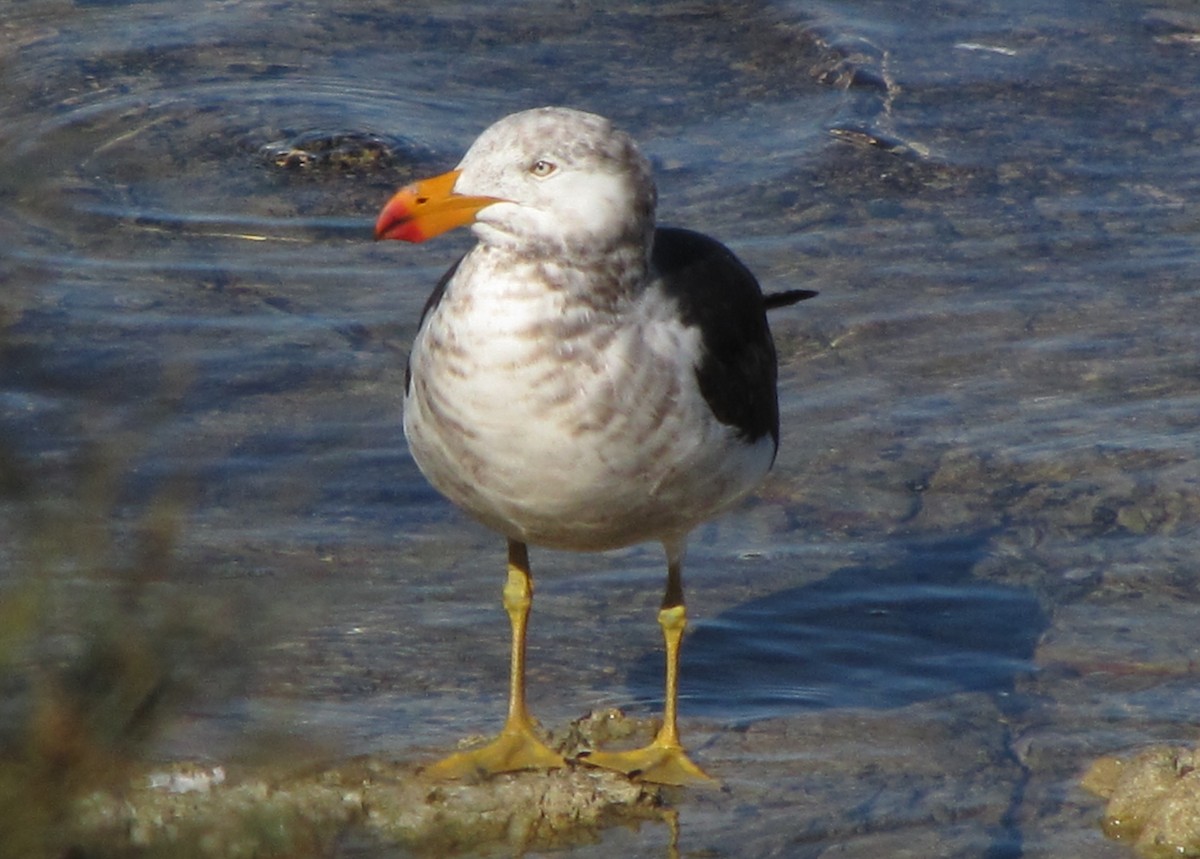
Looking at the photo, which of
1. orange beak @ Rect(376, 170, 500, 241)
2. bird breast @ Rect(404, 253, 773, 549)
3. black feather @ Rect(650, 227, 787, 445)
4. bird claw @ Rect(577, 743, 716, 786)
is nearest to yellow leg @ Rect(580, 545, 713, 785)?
bird claw @ Rect(577, 743, 716, 786)

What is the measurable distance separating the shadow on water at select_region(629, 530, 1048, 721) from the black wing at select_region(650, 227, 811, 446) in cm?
80

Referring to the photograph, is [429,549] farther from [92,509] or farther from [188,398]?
[92,509]

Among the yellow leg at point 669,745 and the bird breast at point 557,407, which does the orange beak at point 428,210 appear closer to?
the bird breast at point 557,407

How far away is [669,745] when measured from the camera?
606cm

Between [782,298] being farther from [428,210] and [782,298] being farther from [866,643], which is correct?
[428,210]

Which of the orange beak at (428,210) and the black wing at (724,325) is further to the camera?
the black wing at (724,325)

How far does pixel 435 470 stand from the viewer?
18.5 ft

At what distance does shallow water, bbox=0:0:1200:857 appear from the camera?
617cm

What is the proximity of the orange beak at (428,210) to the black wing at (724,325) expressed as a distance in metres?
0.68

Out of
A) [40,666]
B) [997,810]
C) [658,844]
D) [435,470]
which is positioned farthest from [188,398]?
[40,666]

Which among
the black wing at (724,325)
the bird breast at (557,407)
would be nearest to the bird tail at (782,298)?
the black wing at (724,325)

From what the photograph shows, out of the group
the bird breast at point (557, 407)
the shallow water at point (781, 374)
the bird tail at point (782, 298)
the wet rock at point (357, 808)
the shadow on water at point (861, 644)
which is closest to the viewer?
the wet rock at point (357, 808)

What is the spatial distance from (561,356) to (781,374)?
3.42m

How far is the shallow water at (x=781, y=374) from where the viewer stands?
20.2ft
